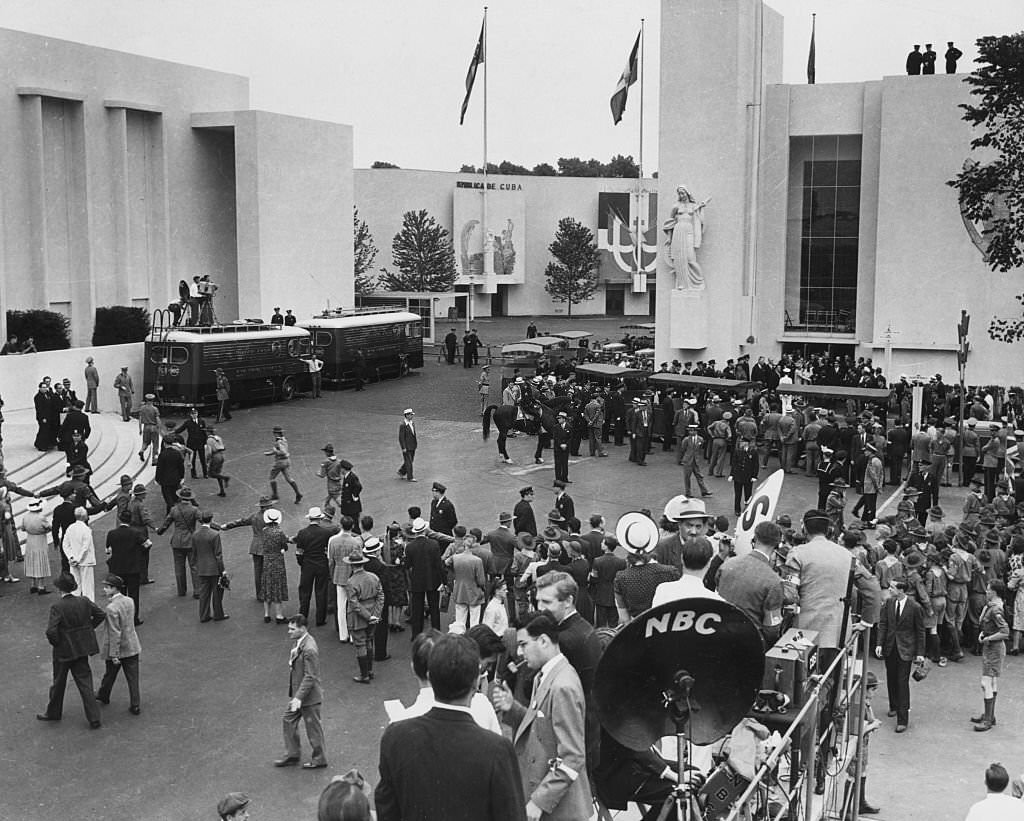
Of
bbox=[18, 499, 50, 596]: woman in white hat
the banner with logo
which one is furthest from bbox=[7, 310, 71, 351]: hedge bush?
the banner with logo

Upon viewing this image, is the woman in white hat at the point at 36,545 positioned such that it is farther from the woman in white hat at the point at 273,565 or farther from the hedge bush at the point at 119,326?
the hedge bush at the point at 119,326

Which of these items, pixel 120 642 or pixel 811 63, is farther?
pixel 811 63

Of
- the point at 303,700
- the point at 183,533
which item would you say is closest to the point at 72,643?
the point at 303,700

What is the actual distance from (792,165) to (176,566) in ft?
90.7

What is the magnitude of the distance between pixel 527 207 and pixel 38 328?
4065 cm

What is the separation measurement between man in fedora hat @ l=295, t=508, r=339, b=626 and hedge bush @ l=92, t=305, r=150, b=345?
24.1 meters

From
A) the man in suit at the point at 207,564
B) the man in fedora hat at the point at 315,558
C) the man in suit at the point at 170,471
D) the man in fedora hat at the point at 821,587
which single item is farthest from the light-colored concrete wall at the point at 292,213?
the man in fedora hat at the point at 821,587

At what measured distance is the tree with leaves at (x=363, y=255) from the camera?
6519 centimetres

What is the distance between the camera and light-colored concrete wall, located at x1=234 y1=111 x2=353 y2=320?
1662 inches

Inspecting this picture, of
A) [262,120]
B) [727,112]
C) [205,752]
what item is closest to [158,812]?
[205,752]

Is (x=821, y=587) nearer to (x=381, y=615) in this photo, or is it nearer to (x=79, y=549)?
(x=381, y=615)

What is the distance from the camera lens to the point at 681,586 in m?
7.52

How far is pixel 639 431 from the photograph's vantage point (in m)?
25.7

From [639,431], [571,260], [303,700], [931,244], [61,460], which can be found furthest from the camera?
[571,260]
